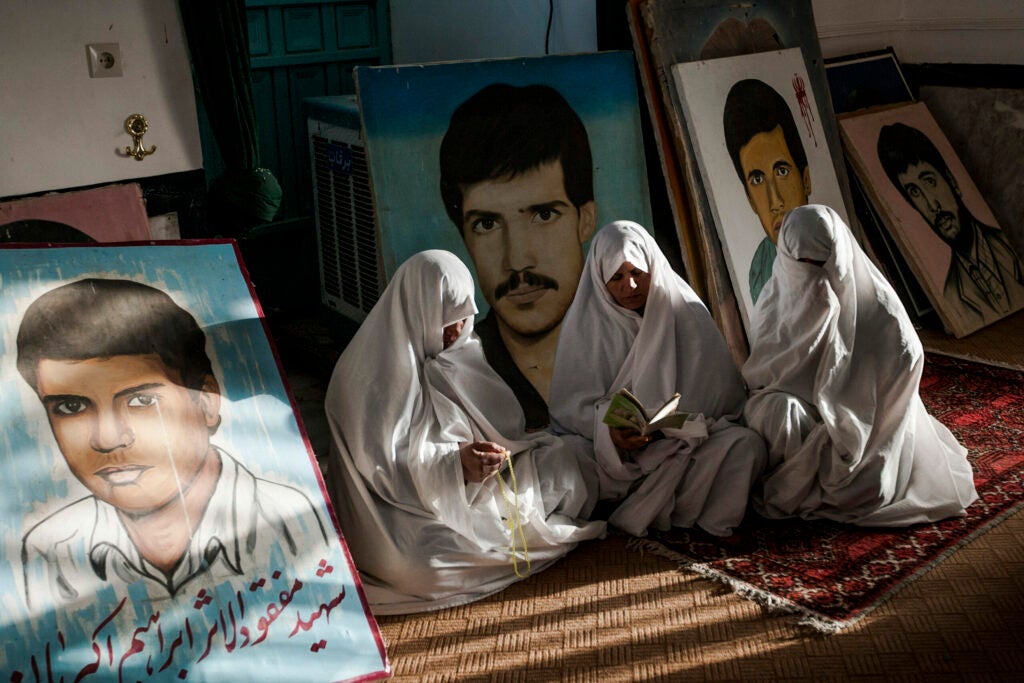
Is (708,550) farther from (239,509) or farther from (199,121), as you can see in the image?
(199,121)

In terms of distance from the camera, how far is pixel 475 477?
9.04ft

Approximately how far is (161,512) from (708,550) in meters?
1.54

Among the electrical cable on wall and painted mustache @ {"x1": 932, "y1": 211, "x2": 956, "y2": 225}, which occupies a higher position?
the electrical cable on wall

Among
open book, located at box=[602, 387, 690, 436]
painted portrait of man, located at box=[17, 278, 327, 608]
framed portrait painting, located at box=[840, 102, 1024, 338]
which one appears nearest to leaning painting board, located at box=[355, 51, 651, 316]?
open book, located at box=[602, 387, 690, 436]

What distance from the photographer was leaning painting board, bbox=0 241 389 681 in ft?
7.18

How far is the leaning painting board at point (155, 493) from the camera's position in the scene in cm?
219

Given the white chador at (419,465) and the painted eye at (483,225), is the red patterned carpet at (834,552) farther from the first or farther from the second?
the painted eye at (483,225)

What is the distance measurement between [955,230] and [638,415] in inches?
118

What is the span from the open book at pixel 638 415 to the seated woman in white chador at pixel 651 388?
0.13m

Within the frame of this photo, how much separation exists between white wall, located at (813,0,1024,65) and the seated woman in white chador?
3076 millimetres

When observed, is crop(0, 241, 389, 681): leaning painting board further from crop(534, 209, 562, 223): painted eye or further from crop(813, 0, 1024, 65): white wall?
crop(813, 0, 1024, 65): white wall

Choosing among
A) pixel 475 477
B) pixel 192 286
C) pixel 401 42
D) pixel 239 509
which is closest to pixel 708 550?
pixel 475 477

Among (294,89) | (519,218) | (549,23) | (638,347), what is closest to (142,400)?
(638,347)

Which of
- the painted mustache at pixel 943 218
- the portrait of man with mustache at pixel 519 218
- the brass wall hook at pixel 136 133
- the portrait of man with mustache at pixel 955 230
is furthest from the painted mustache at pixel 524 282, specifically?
the painted mustache at pixel 943 218
